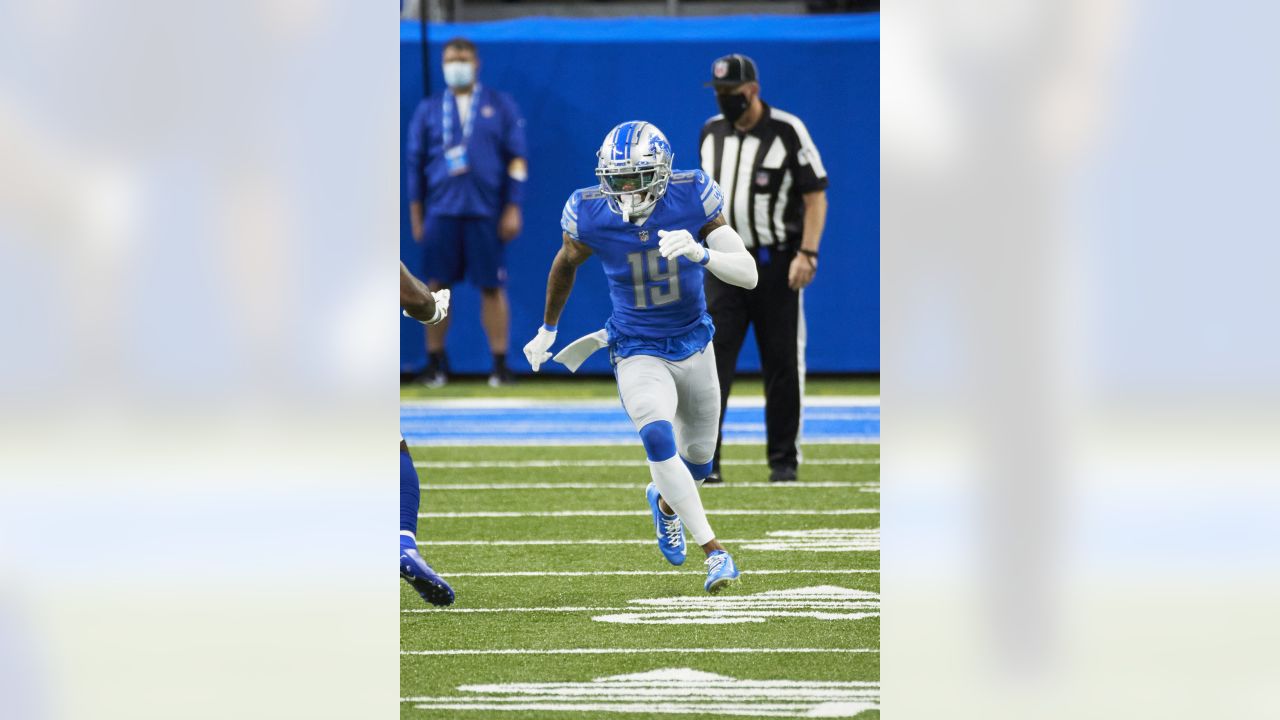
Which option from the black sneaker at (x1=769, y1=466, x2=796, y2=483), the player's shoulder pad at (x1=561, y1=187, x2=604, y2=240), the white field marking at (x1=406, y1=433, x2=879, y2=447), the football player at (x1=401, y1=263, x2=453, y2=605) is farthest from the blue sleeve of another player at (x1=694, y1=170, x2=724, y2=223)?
the white field marking at (x1=406, y1=433, x2=879, y2=447)

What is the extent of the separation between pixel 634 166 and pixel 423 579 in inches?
52.9

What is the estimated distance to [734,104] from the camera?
720cm

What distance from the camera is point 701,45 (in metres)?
11.2

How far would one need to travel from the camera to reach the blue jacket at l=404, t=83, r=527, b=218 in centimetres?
1113

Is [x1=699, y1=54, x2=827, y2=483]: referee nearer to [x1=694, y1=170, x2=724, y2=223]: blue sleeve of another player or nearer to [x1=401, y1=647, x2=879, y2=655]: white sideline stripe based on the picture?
[x1=694, y1=170, x2=724, y2=223]: blue sleeve of another player

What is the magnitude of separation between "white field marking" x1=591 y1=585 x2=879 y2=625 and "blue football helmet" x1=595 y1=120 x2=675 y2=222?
3.78ft

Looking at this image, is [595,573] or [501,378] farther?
[501,378]

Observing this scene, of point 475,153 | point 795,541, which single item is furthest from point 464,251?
point 795,541

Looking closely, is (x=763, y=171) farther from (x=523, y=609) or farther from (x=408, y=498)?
(x=408, y=498)
